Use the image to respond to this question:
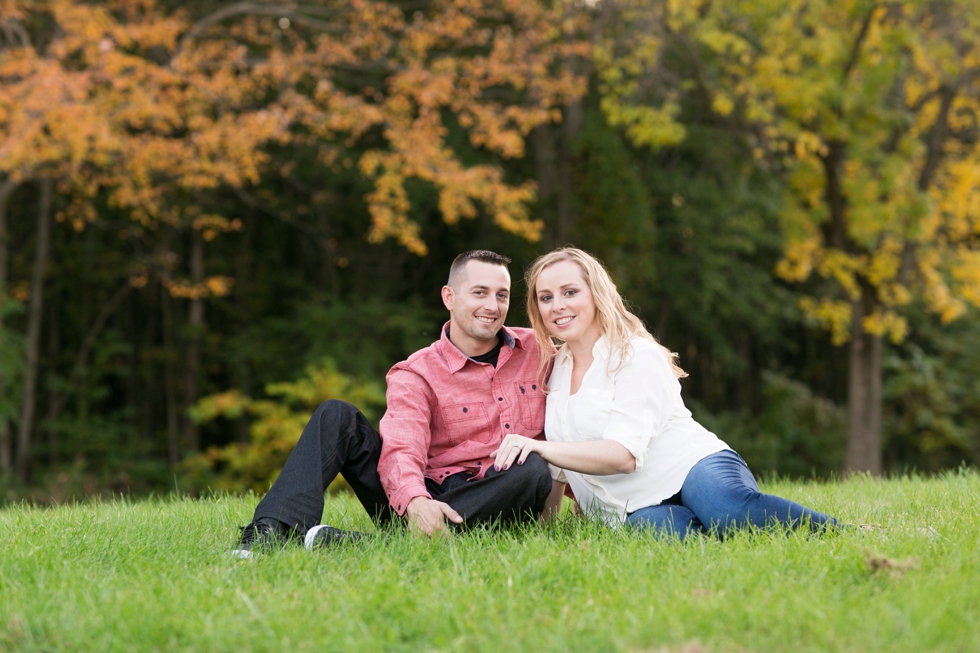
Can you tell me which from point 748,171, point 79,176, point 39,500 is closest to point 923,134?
point 748,171

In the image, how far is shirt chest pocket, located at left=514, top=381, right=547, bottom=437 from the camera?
3.83 meters

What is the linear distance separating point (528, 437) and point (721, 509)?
0.82 m

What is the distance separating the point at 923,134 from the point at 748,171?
2241mm

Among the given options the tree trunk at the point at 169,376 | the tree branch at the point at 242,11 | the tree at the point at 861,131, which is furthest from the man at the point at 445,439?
the tree trunk at the point at 169,376

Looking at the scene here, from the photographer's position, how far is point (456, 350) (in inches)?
151

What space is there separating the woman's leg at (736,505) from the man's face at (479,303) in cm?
107

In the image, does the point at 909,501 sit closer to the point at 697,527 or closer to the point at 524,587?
the point at 697,527

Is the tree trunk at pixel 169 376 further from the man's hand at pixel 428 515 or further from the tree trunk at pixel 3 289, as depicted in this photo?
the man's hand at pixel 428 515

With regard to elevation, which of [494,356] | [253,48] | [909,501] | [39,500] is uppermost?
[253,48]

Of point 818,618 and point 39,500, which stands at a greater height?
point 818,618

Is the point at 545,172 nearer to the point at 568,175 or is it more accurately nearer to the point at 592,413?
the point at 568,175

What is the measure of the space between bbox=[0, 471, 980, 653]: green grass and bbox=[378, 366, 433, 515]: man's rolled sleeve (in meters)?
0.21

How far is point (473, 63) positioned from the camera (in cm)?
1089

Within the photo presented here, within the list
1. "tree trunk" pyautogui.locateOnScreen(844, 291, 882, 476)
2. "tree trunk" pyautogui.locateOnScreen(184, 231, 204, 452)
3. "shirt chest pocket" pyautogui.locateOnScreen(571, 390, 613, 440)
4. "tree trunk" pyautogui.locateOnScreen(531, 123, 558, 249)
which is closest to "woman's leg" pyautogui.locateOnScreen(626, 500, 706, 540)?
"shirt chest pocket" pyautogui.locateOnScreen(571, 390, 613, 440)
